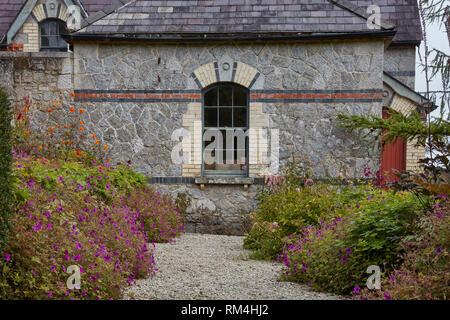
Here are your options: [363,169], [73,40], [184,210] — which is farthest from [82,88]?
[363,169]

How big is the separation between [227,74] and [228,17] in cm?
128

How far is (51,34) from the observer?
14000 millimetres

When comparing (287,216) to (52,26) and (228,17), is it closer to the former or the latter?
(228,17)

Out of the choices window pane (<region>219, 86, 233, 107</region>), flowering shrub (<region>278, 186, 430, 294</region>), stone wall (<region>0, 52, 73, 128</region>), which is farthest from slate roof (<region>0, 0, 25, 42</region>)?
flowering shrub (<region>278, 186, 430, 294</region>)

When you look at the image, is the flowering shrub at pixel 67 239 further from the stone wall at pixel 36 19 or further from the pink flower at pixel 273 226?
the stone wall at pixel 36 19

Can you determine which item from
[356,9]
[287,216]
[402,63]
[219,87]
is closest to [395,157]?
[402,63]

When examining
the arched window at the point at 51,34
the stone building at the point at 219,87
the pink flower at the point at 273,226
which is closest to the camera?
the pink flower at the point at 273,226

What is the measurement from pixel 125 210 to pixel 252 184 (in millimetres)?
3816

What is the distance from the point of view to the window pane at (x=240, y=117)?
411 inches

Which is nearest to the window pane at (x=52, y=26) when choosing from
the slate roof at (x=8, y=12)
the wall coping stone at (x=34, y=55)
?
the slate roof at (x=8, y=12)

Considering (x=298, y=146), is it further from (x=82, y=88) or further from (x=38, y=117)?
(x=38, y=117)

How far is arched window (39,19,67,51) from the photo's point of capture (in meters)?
14.0

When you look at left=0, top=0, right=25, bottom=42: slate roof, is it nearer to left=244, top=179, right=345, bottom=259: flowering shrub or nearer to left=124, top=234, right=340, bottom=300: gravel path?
left=124, top=234, right=340, bottom=300: gravel path
